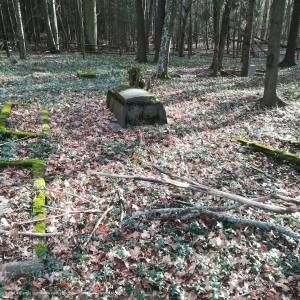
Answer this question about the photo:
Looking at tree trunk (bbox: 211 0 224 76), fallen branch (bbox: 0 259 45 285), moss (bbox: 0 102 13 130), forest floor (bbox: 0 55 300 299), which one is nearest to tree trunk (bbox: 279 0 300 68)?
tree trunk (bbox: 211 0 224 76)

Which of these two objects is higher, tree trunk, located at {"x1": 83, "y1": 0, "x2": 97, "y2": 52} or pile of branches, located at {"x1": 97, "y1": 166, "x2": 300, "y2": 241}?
tree trunk, located at {"x1": 83, "y1": 0, "x2": 97, "y2": 52}

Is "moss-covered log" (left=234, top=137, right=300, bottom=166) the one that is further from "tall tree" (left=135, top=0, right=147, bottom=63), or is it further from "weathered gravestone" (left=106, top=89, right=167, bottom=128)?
"tall tree" (left=135, top=0, right=147, bottom=63)

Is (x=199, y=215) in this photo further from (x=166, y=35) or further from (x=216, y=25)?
(x=216, y=25)

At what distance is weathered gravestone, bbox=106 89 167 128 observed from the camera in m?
10.7

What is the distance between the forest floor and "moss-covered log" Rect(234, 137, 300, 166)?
25cm

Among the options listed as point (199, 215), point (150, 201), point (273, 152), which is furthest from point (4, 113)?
point (273, 152)

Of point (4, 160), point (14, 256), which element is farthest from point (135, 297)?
point (4, 160)

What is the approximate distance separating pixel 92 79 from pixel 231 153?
11.1 meters

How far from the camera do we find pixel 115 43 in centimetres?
4094

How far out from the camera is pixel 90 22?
31.3 meters

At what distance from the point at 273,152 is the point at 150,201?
4.42 meters

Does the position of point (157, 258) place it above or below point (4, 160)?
below

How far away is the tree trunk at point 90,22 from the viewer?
31.2m

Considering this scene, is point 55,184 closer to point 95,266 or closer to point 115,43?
point 95,266
